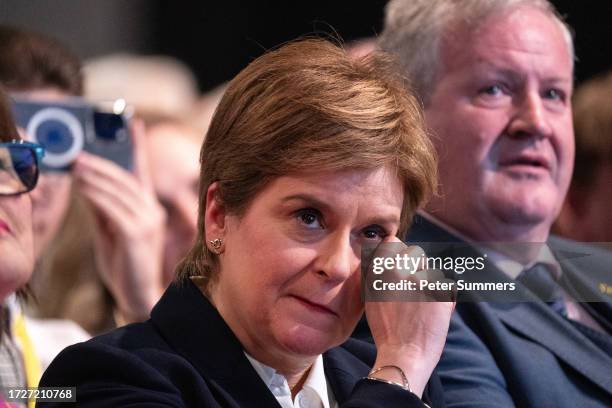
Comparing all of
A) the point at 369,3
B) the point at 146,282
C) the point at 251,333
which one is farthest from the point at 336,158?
the point at 369,3

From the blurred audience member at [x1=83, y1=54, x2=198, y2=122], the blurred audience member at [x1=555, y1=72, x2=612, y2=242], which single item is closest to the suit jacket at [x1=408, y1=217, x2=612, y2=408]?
the blurred audience member at [x1=555, y1=72, x2=612, y2=242]

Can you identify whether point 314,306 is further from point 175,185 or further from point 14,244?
point 175,185

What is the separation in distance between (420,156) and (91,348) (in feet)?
2.00

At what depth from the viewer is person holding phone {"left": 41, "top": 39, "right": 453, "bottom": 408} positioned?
168 cm

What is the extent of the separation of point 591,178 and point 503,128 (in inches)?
27.1

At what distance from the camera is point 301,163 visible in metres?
1.70

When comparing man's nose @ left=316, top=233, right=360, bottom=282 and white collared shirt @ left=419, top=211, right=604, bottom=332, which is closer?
man's nose @ left=316, top=233, right=360, bottom=282

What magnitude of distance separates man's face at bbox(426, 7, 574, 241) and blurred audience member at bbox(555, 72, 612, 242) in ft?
1.73

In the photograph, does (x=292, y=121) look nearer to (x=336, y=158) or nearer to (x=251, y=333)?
(x=336, y=158)

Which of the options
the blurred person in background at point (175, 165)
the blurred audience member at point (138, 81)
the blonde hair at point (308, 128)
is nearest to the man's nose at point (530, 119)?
the blonde hair at point (308, 128)

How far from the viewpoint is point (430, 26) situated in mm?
2443

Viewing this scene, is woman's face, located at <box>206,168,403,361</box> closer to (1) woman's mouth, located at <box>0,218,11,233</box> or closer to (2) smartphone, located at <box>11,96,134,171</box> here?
(1) woman's mouth, located at <box>0,218,11,233</box>

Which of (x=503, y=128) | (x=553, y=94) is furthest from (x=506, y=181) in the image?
(x=553, y=94)

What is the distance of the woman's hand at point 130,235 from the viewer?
2.84m
